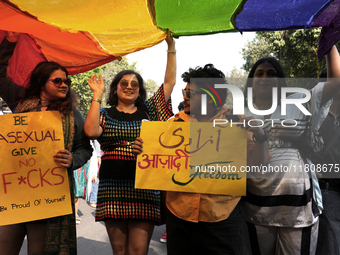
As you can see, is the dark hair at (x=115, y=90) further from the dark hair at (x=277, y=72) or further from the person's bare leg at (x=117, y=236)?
the person's bare leg at (x=117, y=236)

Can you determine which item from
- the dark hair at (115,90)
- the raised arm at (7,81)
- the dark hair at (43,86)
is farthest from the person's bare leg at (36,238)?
the dark hair at (115,90)

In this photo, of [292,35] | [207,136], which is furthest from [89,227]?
[292,35]

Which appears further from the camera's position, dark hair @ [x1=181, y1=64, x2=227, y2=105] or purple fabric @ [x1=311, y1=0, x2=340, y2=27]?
dark hair @ [x1=181, y1=64, x2=227, y2=105]

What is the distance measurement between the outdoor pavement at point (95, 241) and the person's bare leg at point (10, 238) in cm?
193

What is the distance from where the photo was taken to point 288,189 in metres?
2.17

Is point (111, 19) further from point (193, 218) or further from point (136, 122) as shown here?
point (193, 218)

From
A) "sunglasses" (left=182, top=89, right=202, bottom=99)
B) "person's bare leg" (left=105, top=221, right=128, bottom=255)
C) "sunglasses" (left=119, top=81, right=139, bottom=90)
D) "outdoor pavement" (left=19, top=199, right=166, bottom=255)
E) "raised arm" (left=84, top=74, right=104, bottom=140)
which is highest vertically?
"sunglasses" (left=119, top=81, right=139, bottom=90)

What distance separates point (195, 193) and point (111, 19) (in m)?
1.62

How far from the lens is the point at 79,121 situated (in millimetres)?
2473

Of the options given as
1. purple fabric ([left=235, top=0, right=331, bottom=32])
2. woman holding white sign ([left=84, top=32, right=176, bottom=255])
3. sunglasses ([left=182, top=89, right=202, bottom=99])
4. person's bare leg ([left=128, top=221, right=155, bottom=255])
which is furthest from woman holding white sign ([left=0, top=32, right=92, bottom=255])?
purple fabric ([left=235, top=0, right=331, bottom=32])

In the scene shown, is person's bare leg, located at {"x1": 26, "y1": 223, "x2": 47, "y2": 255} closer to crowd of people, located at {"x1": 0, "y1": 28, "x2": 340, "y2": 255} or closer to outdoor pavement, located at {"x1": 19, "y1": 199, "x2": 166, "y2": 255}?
crowd of people, located at {"x1": 0, "y1": 28, "x2": 340, "y2": 255}

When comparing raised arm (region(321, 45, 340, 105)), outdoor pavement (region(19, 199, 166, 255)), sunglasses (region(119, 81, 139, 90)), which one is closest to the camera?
raised arm (region(321, 45, 340, 105))

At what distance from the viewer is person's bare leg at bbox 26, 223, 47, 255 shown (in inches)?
88.1

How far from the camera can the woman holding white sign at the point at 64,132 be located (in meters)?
2.25
